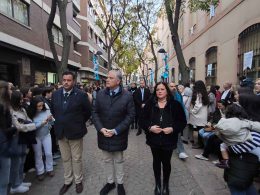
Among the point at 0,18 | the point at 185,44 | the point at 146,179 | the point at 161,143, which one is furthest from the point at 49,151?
the point at 185,44

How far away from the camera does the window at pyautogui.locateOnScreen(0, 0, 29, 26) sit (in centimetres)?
1176

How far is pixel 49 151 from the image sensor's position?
4926 millimetres

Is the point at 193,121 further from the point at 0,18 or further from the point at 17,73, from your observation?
the point at 17,73

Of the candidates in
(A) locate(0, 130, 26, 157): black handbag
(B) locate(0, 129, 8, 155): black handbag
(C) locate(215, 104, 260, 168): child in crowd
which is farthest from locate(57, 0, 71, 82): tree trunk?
(C) locate(215, 104, 260, 168): child in crowd

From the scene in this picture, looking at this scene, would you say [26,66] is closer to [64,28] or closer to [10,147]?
[64,28]

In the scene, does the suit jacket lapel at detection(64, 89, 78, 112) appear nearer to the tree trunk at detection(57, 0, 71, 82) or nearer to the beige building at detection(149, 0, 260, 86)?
the tree trunk at detection(57, 0, 71, 82)

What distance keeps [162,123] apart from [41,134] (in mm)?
2398

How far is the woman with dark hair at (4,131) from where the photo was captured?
3.28 meters

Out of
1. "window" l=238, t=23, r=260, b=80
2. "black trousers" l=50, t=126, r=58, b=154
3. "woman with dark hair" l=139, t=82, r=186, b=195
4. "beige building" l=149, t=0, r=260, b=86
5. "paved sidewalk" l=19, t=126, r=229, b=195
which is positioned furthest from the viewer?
"beige building" l=149, t=0, r=260, b=86

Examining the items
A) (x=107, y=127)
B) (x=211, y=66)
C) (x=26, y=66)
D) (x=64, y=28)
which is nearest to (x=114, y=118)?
(x=107, y=127)

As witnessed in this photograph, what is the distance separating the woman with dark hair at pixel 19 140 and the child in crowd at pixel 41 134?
1.30 feet

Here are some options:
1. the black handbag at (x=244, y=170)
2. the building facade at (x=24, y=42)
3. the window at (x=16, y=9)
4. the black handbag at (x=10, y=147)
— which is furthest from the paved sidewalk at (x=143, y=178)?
the window at (x=16, y=9)

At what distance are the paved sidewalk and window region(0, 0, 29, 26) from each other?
354 inches

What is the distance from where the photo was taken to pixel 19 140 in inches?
161
